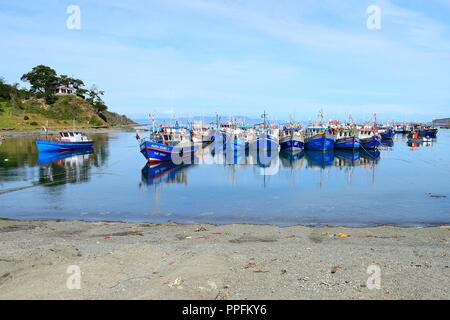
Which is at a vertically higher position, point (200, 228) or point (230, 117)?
point (230, 117)

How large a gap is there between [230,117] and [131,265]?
280 ft

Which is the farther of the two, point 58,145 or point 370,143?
point 370,143

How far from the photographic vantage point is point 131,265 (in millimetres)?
10828

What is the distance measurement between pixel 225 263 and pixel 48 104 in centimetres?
11996

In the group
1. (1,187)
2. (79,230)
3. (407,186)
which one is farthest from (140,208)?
(407,186)

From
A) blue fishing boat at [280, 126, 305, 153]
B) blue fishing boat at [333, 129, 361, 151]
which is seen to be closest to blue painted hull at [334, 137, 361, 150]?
blue fishing boat at [333, 129, 361, 151]

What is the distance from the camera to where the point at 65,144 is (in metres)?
55.4

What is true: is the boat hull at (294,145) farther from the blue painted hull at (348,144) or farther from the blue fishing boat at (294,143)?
the blue painted hull at (348,144)

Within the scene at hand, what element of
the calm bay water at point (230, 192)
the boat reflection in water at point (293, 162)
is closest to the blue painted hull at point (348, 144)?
the boat reflection in water at point (293, 162)

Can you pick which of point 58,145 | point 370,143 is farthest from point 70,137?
point 370,143

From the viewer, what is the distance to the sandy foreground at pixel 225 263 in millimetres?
9078

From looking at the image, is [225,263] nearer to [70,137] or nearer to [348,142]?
[70,137]

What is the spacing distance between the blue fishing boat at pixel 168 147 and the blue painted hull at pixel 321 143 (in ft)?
60.7
